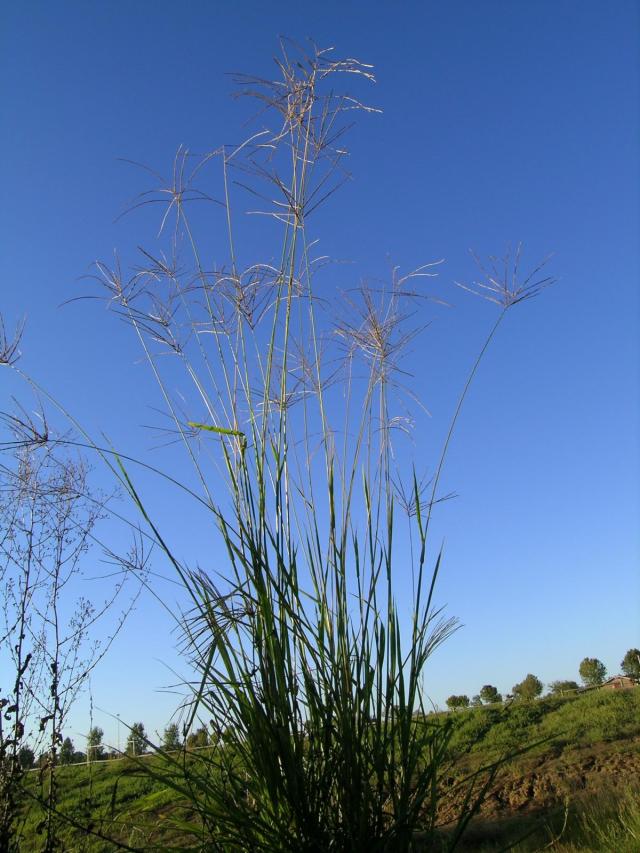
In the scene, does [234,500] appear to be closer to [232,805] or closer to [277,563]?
[277,563]

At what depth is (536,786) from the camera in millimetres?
3971

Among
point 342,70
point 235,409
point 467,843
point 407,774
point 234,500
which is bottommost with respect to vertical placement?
Result: point 467,843

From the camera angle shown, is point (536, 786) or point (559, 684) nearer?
point (536, 786)

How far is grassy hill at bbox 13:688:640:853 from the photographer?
241 centimetres

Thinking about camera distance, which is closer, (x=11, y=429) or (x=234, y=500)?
(x=234, y=500)

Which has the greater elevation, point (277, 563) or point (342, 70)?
point (342, 70)

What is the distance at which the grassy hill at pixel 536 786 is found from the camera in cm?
241

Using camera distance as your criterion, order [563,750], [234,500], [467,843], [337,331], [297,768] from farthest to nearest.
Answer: [563,750] < [467,843] < [337,331] < [234,500] < [297,768]

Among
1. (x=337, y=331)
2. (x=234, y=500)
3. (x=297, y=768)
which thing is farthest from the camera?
(x=337, y=331)

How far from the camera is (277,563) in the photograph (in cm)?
130

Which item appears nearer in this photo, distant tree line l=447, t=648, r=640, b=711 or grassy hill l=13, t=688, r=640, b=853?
grassy hill l=13, t=688, r=640, b=853

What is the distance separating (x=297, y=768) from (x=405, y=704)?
0.81 feet

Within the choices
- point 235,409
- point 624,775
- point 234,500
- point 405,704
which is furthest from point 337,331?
point 624,775

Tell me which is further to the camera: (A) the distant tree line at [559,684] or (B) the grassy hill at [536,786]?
(A) the distant tree line at [559,684]
